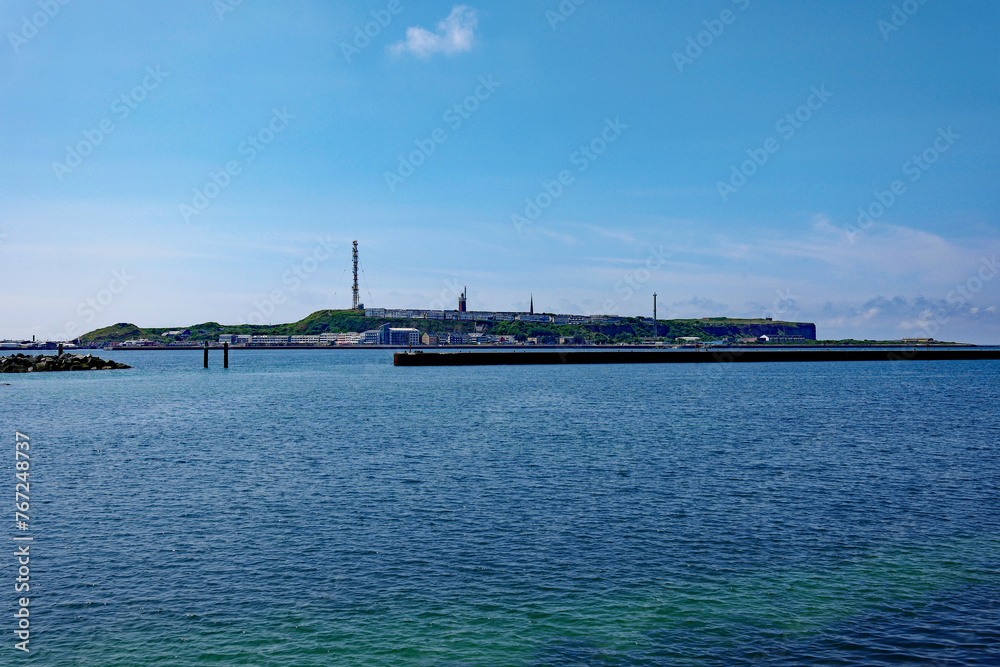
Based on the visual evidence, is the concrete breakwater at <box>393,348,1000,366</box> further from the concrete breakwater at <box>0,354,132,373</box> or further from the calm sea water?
the calm sea water

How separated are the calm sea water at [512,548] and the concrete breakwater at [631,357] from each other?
8032cm

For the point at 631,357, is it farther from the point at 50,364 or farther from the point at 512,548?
the point at 512,548

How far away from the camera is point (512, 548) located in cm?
1543

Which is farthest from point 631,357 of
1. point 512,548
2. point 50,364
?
point 512,548

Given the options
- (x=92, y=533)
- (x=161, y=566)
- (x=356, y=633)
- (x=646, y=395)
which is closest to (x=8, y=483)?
(x=92, y=533)

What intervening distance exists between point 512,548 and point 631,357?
371 feet

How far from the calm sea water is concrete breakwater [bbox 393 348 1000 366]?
80.3 m

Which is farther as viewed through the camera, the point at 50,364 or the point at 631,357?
the point at 631,357

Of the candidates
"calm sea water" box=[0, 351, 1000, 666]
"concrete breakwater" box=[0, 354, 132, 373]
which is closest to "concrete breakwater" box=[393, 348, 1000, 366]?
"concrete breakwater" box=[0, 354, 132, 373]

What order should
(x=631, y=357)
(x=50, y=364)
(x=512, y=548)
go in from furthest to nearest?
1. (x=631, y=357)
2. (x=50, y=364)
3. (x=512, y=548)

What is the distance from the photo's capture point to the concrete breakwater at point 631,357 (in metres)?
116

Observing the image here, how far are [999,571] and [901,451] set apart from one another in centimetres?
1683

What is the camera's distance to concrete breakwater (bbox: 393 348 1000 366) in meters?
116

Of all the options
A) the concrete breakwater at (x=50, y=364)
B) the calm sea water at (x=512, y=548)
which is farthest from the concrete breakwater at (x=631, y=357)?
the calm sea water at (x=512, y=548)
